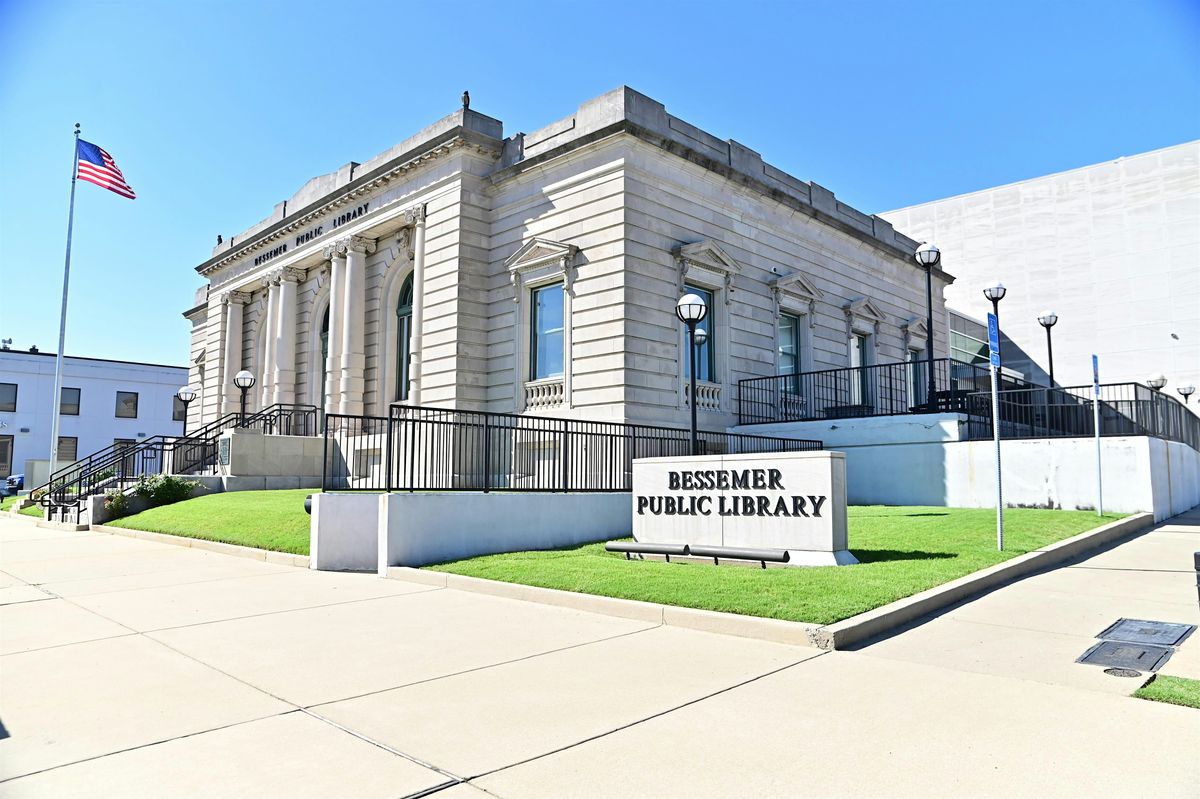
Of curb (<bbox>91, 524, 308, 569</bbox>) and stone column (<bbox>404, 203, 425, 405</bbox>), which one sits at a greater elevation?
stone column (<bbox>404, 203, 425, 405</bbox>)

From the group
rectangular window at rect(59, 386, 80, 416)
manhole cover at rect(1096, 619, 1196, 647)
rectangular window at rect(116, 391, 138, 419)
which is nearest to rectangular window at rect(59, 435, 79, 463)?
rectangular window at rect(59, 386, 80, 416)

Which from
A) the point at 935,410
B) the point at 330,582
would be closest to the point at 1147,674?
the point at 330,582

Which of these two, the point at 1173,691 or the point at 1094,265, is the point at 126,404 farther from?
the point at 1094,265

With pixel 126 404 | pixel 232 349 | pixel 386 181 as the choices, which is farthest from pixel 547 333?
pixel 126 404

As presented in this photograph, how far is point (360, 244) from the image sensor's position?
26.2m

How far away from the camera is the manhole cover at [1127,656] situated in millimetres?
5801

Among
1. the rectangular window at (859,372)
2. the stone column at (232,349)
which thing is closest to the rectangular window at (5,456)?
the stone column at (232,349)

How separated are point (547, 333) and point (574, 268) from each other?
6.78 feet

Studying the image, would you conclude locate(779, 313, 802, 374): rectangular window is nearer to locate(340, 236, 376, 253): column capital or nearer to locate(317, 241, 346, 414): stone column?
locate(340, 236, 376, 253): column capital

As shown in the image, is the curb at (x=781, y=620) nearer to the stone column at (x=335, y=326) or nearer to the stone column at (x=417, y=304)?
the stone column at (x=417, y=304)

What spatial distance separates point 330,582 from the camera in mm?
10859

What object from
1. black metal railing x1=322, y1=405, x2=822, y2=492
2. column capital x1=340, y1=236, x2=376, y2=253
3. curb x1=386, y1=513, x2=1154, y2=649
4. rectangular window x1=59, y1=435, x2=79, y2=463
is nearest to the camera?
curb x1=386, y1=513, x2=1154, y2=649

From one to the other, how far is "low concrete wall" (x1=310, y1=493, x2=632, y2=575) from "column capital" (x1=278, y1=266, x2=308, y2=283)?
2035 cm

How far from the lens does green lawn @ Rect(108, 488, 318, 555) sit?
1399 centimetres
